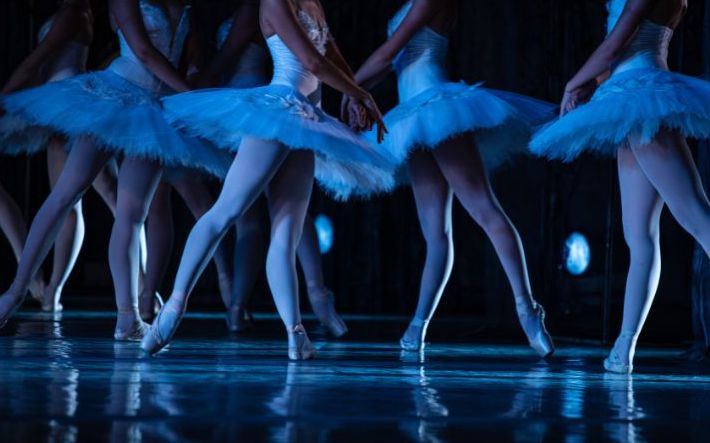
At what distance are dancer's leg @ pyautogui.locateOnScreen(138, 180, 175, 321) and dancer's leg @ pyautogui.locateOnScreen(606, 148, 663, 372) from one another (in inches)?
77.9

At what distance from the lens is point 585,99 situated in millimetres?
3523

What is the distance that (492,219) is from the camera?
12.3 ft

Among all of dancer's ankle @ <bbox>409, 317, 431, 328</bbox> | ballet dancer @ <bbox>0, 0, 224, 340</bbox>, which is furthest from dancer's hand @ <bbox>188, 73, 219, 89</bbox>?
dancer's ankle @ <bbox>409, 317, 431, 328</bbox>

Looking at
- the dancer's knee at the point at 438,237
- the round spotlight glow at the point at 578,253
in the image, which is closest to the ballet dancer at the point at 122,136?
the dancer's knee at the point at 438,237

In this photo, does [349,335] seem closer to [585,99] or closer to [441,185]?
[441,185]

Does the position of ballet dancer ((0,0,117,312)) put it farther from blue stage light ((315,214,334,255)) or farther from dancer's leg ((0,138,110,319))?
blue stage light ((315,214,334,255))

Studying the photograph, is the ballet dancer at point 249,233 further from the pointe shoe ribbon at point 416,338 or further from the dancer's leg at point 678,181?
the dancer's leg at point 678,181

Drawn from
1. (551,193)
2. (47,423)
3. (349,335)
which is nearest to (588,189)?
(551,193)

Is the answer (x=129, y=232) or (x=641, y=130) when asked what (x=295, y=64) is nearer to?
(x=129, y=232)

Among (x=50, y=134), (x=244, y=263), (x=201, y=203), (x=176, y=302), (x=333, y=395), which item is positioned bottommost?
(x=333, y=395)

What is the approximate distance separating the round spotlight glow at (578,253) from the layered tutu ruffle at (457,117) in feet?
8.71

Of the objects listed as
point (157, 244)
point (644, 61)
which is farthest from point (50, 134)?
point (644, 61)

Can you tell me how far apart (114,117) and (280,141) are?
737 millimetres

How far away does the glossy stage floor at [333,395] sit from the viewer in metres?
2.05
